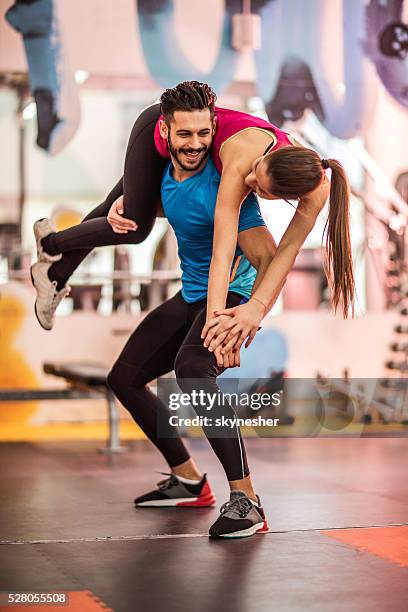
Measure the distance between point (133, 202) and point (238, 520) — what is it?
3.63 feet

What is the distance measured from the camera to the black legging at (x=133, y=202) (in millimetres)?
3428

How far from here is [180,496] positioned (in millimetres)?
3654

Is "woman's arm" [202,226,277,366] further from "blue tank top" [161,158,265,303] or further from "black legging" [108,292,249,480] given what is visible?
"black legging" [108,292,249,480]

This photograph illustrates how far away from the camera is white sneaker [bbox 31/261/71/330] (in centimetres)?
381

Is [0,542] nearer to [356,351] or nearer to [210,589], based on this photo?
[210,589]

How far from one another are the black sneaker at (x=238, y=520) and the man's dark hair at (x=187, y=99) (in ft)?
3.71

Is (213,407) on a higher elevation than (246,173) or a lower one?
lower

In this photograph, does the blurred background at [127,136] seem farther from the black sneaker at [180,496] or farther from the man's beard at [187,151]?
the man's beard at [187,151]

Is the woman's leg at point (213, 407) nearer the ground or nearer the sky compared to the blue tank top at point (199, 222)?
nearer the ground

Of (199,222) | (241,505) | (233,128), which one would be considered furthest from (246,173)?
(241,505)

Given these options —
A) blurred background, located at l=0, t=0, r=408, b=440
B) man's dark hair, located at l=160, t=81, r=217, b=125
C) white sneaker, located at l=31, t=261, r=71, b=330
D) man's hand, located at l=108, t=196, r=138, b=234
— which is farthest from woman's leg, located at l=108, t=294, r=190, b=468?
blurred background, located at l=0, t=0, r=408, b=440

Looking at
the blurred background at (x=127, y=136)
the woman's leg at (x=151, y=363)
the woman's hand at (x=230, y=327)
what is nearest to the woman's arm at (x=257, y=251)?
the woman's hand at (x=230, y=327)

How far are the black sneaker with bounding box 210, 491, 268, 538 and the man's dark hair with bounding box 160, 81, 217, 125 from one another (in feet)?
3.71

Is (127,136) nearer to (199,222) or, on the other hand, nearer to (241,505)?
(199,222)
